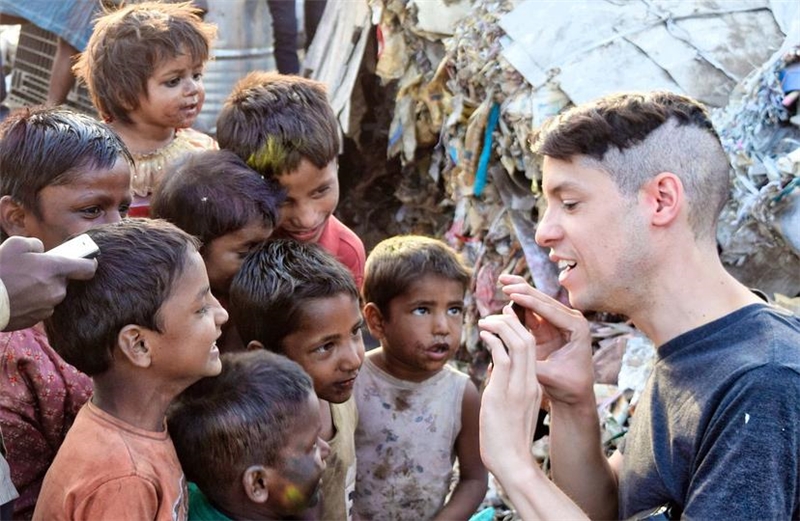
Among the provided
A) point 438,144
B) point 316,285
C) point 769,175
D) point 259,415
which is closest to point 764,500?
point 259,415

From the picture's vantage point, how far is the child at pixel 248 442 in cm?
253

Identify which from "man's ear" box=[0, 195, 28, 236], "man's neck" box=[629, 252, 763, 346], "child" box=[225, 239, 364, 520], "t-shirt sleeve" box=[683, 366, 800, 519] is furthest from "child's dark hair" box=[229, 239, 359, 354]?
"t-shirt sleeve" box=[683, 366, 800, 519]

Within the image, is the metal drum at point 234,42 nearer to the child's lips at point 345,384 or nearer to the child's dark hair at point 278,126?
the child's dark hair at point 278,126

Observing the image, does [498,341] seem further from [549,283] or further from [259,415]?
[549,283]

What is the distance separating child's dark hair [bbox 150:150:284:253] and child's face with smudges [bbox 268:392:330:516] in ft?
2.36

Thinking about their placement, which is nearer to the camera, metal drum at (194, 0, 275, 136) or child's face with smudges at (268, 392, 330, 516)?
child's face with smudges at (268, 392, 330, 516)

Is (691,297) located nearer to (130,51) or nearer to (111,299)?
(111,299)

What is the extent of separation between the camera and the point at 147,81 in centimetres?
365

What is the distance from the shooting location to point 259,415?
2537 mm

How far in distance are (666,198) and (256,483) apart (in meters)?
1.22

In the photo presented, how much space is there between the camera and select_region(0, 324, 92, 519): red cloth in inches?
99.4

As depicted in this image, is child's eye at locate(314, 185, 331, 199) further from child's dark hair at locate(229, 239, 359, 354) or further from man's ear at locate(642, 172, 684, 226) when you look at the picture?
man's ear at locate(642, 172, 684, 226)

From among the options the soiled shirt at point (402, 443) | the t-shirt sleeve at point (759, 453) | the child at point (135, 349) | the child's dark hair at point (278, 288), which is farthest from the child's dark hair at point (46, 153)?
the t-shirt sleeve at point (759, 453)

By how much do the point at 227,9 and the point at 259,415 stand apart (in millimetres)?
5671
